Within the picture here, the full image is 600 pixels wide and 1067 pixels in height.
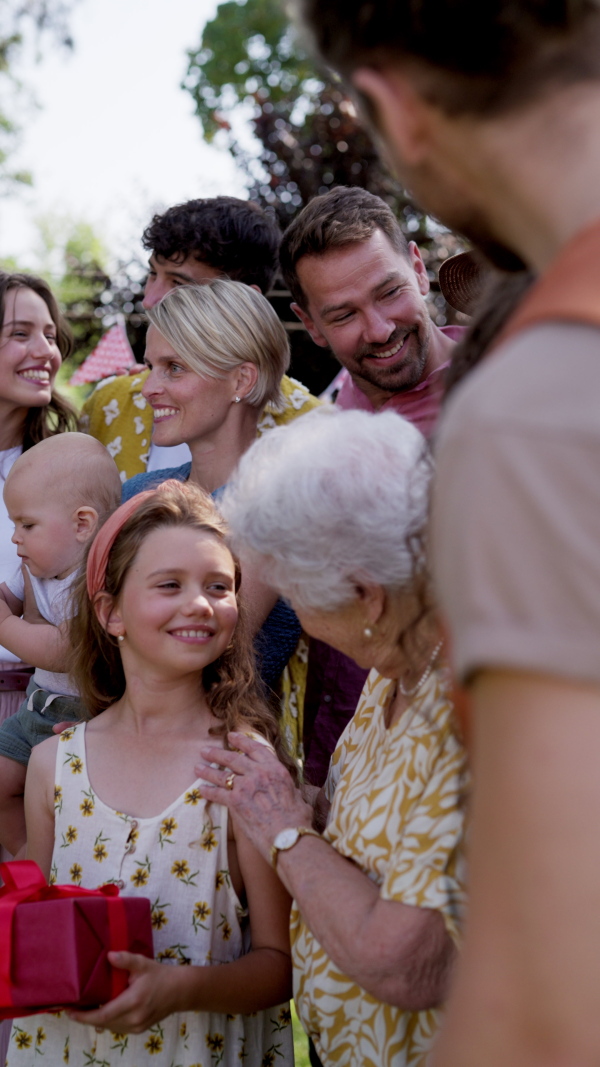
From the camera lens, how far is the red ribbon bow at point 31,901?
5.91 ft

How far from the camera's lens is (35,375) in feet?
12.4

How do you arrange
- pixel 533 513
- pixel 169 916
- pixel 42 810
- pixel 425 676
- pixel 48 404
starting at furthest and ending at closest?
pixel 48 404 < pixel 42 810 < pixel 169 916 < pixel 425 676 < pixel 533 513

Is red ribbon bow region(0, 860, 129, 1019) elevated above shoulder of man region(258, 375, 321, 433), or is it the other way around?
shoulder of man region(258, 375, 321, 433)

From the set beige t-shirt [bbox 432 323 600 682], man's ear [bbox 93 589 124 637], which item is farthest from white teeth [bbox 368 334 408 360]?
beige t-shirt [bbox 432 323 600 682]

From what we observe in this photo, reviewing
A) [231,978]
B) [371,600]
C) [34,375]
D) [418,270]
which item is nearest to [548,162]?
[371,600]

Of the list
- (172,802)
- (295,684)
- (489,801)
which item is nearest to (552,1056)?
(489,801)

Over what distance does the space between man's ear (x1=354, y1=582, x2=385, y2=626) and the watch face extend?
1.39ft

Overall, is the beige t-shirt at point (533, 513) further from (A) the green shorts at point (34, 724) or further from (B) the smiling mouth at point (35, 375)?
(B) the smiling mouth at point (35, 375)

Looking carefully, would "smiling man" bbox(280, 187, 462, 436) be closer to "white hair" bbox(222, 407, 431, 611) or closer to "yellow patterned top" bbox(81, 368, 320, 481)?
"yellow patterned top" bbox(81, 368, 320, 481)

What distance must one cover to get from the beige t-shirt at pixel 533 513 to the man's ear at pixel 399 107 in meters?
0.25

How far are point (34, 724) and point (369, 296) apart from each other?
188cm

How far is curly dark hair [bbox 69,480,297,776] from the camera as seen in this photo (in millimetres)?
2373

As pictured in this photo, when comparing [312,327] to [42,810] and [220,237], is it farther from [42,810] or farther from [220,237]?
[42,810]

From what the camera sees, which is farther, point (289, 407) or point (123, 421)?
point (123, 421)
